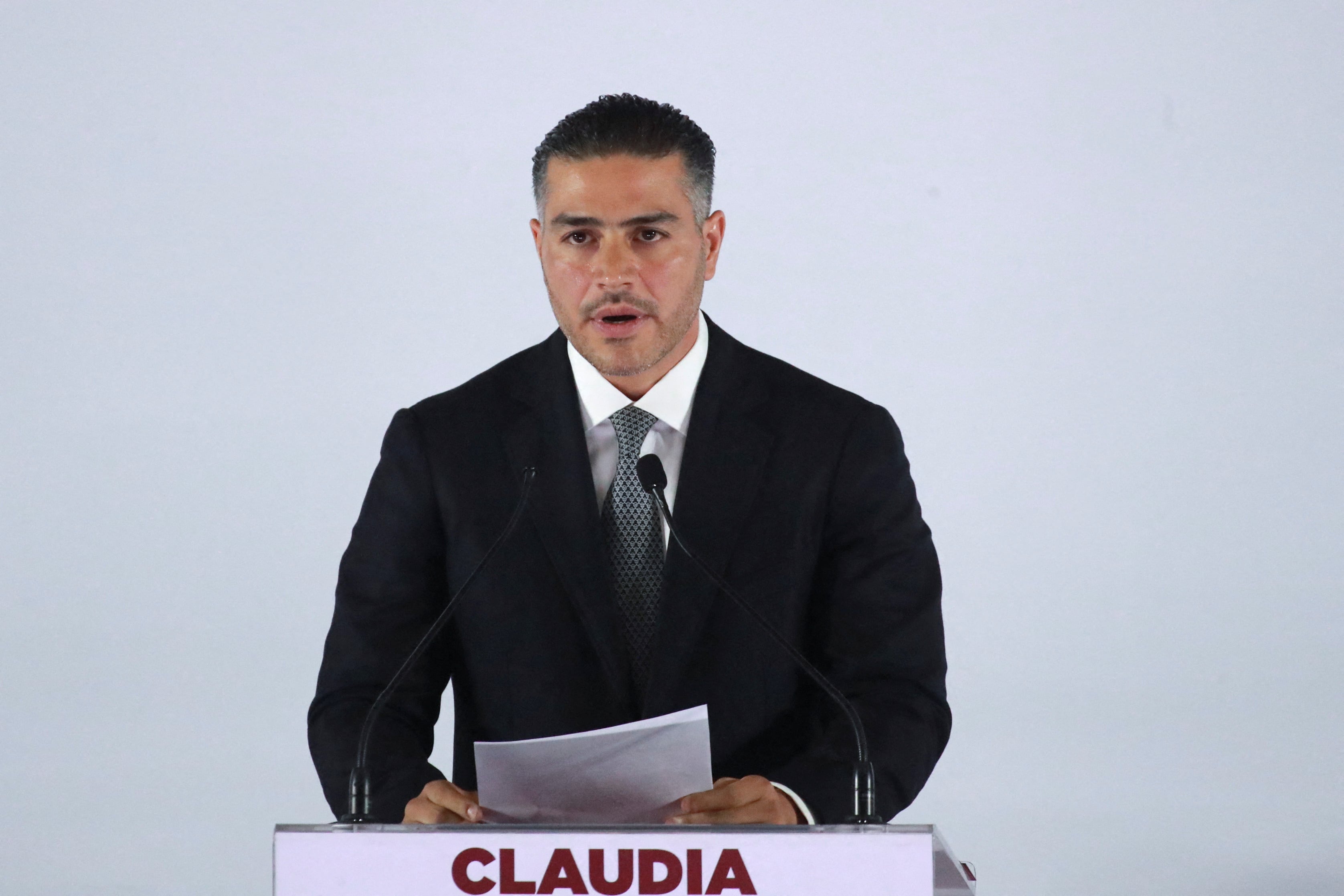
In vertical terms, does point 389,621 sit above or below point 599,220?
below

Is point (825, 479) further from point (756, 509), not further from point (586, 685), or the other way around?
point (586, 685)

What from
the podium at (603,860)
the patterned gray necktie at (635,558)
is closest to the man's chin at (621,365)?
the patterned gray necktie at (635,558)

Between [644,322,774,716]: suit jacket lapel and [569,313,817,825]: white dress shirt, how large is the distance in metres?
0.02

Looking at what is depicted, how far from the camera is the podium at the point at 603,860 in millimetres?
1094

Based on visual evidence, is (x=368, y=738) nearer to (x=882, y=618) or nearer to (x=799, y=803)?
(x=799, y=803)

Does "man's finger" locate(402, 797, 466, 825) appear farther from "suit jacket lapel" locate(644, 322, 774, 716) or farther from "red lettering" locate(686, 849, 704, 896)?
"suit jacket lapel" locate(644, 322, 774, 716)

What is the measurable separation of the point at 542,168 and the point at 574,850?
0.97 meters

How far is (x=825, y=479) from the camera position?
182 centimetres

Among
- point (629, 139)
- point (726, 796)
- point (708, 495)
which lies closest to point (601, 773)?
point (726, 796)

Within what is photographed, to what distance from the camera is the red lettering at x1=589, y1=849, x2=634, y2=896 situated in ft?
3.64

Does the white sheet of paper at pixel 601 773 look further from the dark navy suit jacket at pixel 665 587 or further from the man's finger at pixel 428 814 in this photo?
the dark navy suit jacket at pixel 665 587

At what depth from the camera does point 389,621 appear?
176 cm

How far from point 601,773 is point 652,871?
0.56 feet

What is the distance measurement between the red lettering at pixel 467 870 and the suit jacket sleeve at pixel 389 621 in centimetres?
50
